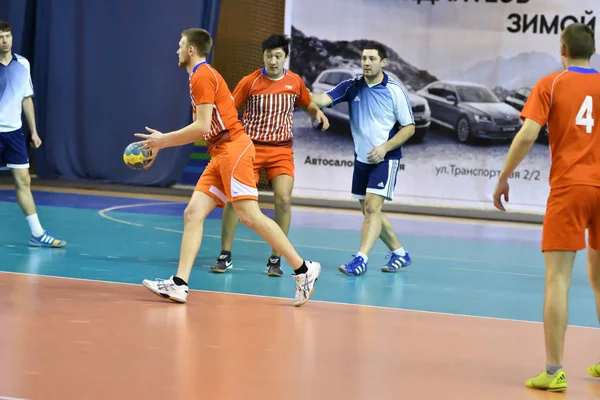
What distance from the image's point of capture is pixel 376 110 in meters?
8.84

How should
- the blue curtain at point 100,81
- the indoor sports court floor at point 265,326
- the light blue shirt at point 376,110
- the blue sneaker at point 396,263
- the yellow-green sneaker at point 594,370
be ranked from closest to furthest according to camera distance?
the indoor sports court floor at point 265,326 → the yellow-green sneaker at point 594,370 → the light blue shirt at point 376,110 → the blue sneaker at point 396,263 → the blue curtain at point 100,81

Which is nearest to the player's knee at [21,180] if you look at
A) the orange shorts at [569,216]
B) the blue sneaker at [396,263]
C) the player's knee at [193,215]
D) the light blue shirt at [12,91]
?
the light blue shirt at [12,91]

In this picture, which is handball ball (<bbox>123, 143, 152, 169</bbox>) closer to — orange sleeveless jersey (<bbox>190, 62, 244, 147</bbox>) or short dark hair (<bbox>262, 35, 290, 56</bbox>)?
orange sleeveless jersey (<bbox>190, 62, 244, 147</bbox>)

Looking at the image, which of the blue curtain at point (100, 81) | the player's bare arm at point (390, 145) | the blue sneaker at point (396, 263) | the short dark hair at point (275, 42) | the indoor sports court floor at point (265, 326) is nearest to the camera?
the indoor sports court floor at point (265, 326)

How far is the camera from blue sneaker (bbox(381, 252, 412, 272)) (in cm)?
896

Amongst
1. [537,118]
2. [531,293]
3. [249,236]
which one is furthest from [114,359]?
[249,236]

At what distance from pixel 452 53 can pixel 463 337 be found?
29.6ft

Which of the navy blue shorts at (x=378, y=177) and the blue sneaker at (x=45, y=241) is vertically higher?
the navy blue shorts at (x=378, y=177)

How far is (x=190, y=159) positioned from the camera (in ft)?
55.1

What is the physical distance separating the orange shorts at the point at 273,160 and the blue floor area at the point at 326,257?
0.90 metres

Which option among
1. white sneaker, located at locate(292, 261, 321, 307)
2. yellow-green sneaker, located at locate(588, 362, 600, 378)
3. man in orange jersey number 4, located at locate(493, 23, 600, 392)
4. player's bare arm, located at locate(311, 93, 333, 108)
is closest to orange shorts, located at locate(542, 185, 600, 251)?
man in orange jersey number 4, located at locate(493, 23, 600, 392)

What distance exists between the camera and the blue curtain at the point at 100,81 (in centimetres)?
1592

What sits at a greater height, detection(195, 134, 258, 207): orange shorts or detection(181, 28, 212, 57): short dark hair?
Result: detection(181, 28, 212, 57): short dark hair

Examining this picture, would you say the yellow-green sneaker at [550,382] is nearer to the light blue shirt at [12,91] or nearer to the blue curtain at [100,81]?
the light blue shirt at [12,91]
